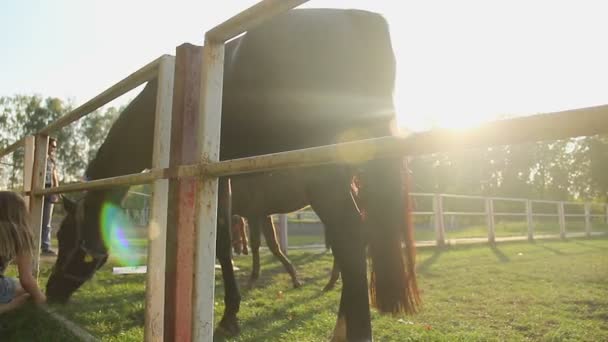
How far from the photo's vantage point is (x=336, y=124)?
242 cm

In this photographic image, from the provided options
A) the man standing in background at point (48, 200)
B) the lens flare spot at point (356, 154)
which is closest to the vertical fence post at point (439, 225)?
the man standing in background at point (48, 200)

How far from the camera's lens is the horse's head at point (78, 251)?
344 centimetres

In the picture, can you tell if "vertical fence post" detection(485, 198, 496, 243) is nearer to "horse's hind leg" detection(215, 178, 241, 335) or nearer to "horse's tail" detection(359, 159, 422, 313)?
"horse's hind leg" detection(215, 178, 241, 335)

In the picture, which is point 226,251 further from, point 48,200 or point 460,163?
point 460,163

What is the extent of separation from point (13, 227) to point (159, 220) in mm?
1528

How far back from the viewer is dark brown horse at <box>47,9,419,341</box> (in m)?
2.24

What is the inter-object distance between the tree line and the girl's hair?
3858 cm

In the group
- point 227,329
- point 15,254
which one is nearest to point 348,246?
point 227,329

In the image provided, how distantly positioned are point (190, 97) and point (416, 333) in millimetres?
2168

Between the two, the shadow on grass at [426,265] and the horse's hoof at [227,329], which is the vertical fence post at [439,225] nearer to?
the shadow on grass at [426,265]

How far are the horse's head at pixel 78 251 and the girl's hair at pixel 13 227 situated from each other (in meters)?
0.83

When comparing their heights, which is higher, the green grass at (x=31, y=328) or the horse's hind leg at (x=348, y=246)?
the horse's hind leg at (x=348, y=246)

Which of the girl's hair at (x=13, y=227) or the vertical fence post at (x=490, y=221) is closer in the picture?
the girl's hair at (x=13, y=227)

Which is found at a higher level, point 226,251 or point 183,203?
point 183,203
